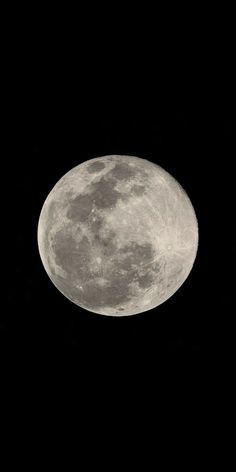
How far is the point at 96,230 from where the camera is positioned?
6.80 meters

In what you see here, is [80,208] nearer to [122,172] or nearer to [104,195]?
[104,195]

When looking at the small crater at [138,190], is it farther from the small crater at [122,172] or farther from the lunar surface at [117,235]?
the small crater at [122,172]

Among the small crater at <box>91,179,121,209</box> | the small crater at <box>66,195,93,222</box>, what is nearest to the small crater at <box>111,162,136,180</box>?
the small crater at <box>91,179,121,209</box>

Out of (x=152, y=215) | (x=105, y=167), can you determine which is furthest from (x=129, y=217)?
(x=105, y=167)

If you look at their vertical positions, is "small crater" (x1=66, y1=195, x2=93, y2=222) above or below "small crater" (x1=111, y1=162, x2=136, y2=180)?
below

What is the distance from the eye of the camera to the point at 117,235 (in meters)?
6.79

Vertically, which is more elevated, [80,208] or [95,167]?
[95,167]

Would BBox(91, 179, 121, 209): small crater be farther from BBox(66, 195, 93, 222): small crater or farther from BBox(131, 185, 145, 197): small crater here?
BBox(131, 185, 145, 197): small crater

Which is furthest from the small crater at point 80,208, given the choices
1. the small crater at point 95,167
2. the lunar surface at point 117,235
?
the small crater at point 95,167

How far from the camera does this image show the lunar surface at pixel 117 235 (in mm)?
6836

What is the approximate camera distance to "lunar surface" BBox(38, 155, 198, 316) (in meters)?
6.84

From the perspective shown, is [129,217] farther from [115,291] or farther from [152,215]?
[115,291]

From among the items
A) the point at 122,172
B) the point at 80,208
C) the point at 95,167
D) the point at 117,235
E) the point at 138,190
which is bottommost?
the point at 117,235

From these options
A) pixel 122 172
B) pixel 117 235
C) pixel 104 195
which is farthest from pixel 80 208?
pixel 122 172
